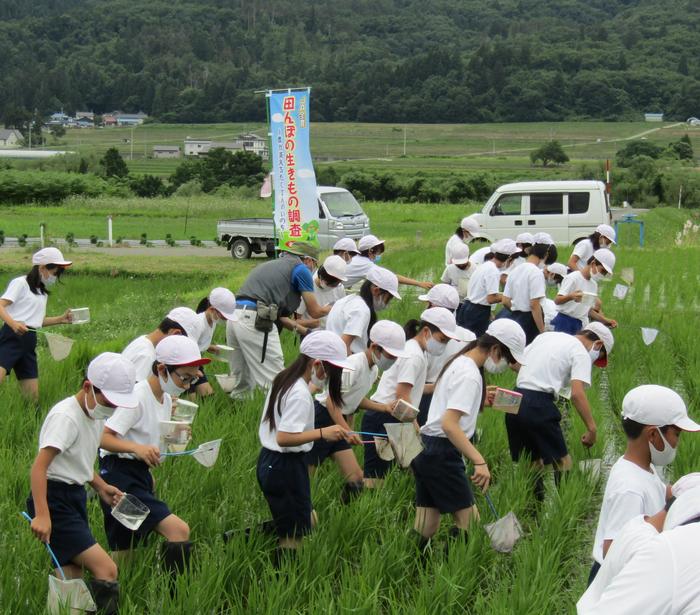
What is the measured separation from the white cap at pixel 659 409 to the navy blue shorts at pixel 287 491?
5.67 ft

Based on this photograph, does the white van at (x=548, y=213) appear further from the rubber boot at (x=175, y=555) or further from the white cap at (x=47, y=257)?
the rubber boot at (x=175, y=555)

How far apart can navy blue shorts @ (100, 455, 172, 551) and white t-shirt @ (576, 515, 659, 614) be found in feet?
7.58

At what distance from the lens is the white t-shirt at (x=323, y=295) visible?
27.0 ft

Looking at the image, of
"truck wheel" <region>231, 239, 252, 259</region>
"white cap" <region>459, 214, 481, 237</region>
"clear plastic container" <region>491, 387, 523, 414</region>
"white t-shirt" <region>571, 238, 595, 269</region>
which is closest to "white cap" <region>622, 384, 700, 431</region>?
"clear plastic container" <region>491, 387, 523, 414</region>

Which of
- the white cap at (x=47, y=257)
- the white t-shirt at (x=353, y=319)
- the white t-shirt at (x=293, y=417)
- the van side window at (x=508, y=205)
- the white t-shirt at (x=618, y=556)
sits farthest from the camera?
the van side window at (x=508, y=205)

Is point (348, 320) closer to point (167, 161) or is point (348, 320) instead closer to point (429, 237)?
point (429, 237)

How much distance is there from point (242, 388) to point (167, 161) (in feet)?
222

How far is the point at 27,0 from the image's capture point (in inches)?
6836

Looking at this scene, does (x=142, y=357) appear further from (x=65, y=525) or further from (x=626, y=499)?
(x=626, y=499)

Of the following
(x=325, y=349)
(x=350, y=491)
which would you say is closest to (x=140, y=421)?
(x=325, y=349)

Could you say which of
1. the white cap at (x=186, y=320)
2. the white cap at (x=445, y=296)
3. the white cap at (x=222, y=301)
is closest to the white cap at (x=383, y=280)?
the white cap at (x=445, y=296)

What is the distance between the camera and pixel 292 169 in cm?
1220

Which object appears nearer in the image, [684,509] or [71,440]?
[684,509]

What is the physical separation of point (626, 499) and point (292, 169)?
9056 millimetres
